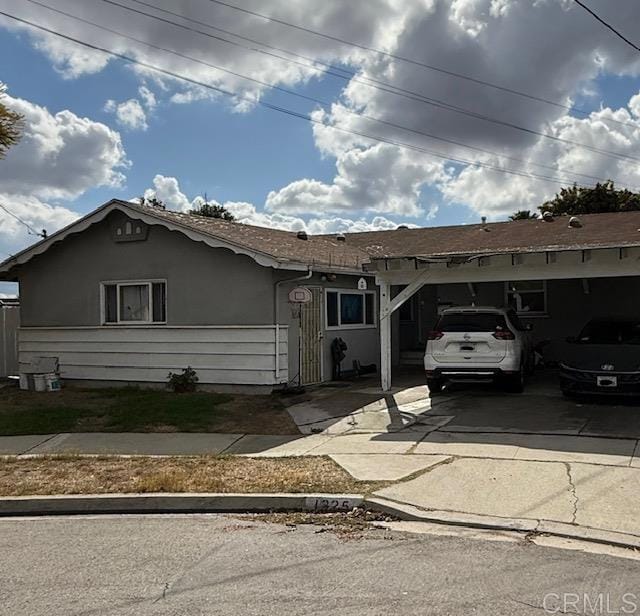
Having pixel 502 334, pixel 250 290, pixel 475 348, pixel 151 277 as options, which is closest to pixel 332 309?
pixel 250 290

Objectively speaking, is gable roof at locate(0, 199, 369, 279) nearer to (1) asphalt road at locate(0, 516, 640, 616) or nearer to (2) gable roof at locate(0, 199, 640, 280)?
(2) gable roof at locate(0, 199, 640, 280)

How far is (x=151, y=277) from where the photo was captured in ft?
50.2

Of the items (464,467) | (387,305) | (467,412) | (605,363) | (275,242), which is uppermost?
(275,242)

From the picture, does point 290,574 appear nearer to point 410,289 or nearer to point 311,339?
point 410,289

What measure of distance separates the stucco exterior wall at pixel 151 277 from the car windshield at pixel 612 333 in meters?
6.15

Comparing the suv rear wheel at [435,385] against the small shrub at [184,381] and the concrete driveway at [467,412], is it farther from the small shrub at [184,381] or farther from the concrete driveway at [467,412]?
the small shrub at [184,381]

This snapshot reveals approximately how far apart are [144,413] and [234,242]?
3802mm

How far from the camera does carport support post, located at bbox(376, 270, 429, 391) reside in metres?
12.8

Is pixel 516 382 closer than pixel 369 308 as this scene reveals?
Yes

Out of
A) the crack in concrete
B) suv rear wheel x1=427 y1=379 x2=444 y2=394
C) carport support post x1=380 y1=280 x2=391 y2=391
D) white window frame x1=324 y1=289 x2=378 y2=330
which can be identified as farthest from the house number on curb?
white window frame x1=324 y1=289 x2=378 y2=330

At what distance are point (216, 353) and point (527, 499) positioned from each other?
350 inches

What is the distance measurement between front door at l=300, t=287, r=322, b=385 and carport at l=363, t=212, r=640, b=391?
5.34 ft

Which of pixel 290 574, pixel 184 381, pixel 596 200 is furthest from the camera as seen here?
pixel 596 200

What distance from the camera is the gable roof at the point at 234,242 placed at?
13707 mm
